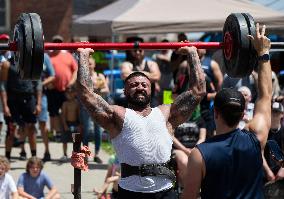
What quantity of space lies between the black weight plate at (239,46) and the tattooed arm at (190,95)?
244 mm

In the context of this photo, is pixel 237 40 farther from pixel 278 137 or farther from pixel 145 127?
pixel 278 137

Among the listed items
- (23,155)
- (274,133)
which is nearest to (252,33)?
(274,133)

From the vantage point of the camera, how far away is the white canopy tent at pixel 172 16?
11.2 metres

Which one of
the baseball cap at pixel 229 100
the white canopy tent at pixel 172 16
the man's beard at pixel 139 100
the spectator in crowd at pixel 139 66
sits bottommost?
the spectator in crowd at pixel 139 66

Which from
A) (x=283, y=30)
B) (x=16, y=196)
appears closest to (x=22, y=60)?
(x=16, y=196)

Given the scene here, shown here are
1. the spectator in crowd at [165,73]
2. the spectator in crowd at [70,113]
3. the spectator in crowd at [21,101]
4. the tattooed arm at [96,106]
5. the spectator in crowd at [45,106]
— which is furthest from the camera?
the spectator in crowd at [70,113]

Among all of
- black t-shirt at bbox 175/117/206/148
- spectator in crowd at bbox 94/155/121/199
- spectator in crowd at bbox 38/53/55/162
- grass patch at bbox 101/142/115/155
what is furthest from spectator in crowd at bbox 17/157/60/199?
grass patch at bbox 101/142/115/155

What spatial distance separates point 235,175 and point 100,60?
12.8m

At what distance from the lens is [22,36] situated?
214 inches

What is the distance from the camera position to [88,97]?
5.61m

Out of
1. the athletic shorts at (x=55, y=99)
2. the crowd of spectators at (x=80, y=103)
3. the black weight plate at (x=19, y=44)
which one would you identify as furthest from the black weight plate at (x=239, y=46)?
the athletic shorts at (x=55, y=99)

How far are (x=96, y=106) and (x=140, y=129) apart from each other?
364 millimetres

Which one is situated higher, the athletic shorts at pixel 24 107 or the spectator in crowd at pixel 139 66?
the spectator in crowd at pixel 139 66

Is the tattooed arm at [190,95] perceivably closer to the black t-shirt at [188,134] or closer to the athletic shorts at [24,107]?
the black t-shirt at [188,134]
